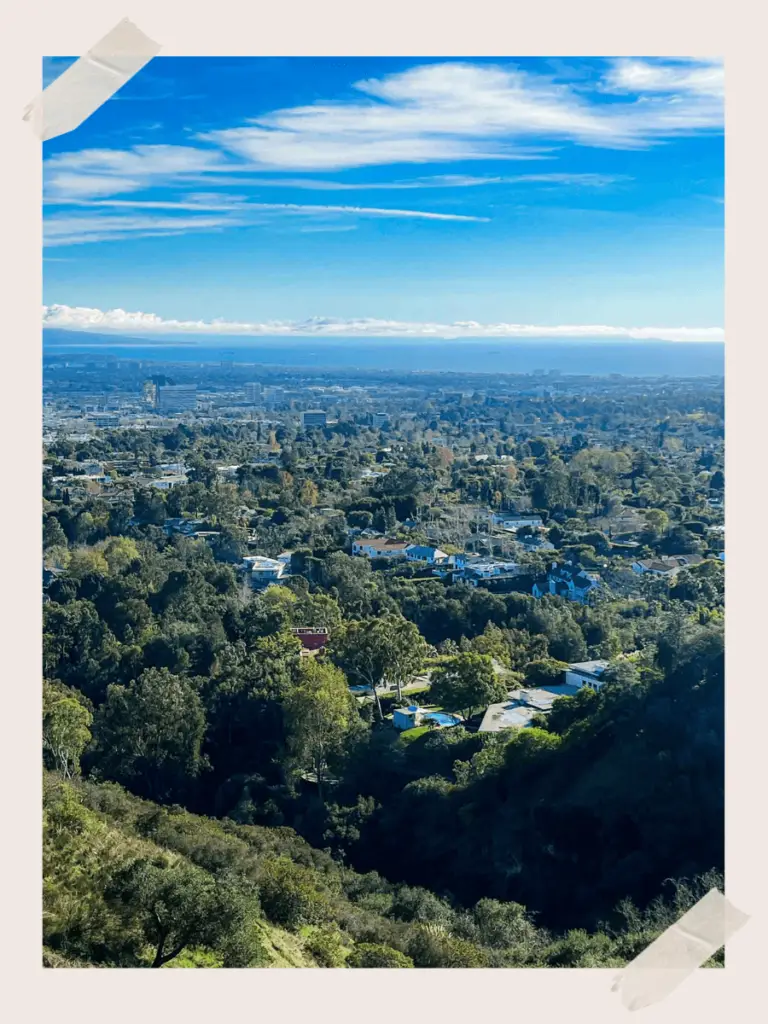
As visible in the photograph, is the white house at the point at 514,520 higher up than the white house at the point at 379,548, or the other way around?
the white house at the point at 514,520

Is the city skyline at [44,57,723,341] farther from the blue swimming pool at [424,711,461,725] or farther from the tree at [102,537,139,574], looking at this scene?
the blue swimming pool at [424,711,461,725]

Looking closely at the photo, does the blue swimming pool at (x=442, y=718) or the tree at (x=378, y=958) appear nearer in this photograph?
the tree at (x=378, y=958)

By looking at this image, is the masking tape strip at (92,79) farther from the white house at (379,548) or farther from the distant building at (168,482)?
the distant building at (168,482)

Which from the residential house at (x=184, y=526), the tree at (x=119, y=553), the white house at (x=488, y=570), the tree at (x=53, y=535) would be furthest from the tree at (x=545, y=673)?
the tree at (x=53, y=535)

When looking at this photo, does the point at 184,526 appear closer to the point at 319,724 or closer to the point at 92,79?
the point at 319,724

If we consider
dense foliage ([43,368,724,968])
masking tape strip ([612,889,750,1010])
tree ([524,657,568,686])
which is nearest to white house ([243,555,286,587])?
dense foliage ([43,368,724,968])

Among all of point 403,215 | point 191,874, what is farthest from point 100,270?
point 191,874

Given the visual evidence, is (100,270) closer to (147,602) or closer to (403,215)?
(403,215)
